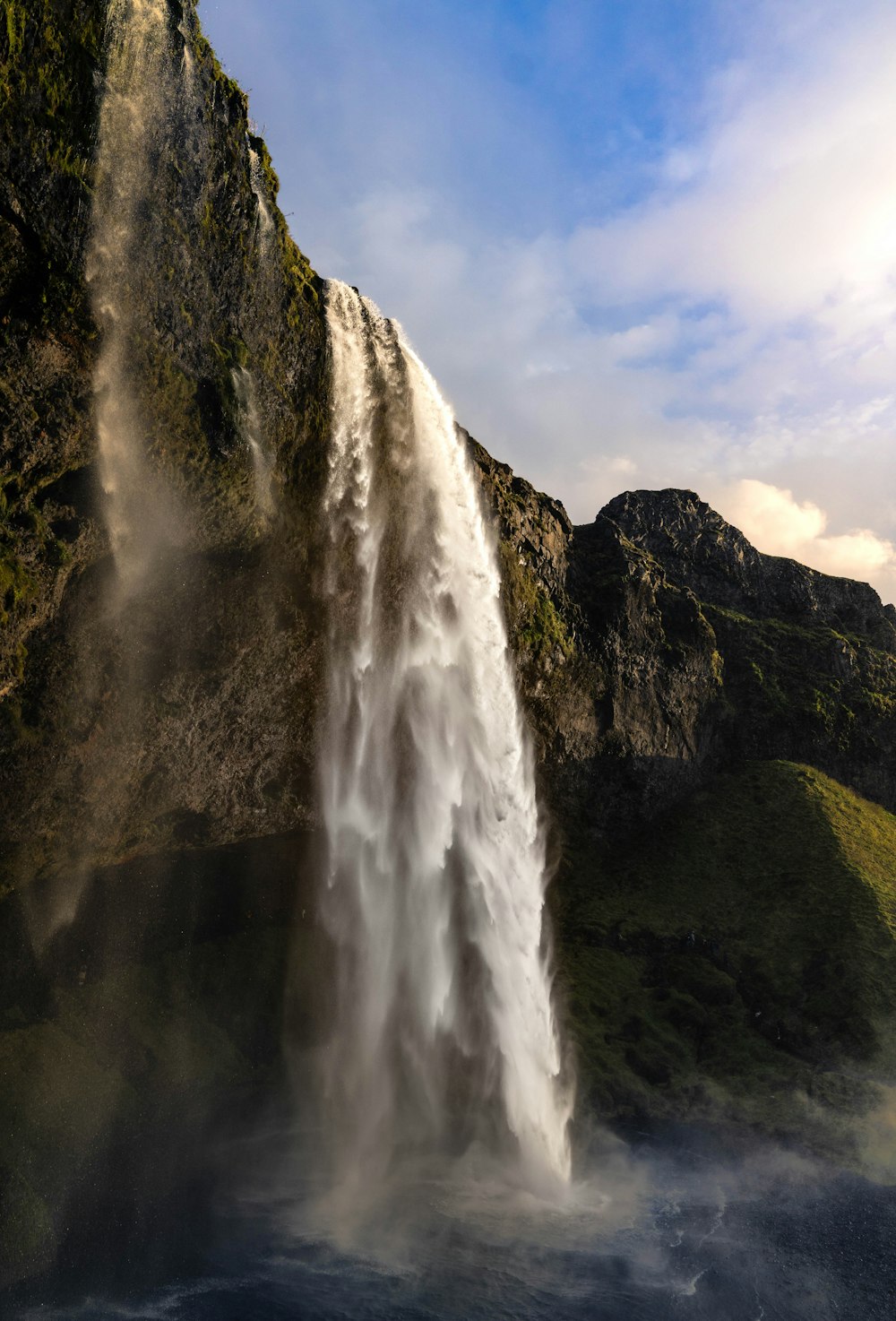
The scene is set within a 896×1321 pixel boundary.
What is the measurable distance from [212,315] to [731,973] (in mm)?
39759

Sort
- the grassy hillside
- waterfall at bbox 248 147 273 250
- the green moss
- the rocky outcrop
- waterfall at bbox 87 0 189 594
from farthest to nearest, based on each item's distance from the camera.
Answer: the green moss → the grassy hillside → waterfall at bbox 248 147 273 250 → waterfall at bbox 87 0 189 594 → the rocky outcrop

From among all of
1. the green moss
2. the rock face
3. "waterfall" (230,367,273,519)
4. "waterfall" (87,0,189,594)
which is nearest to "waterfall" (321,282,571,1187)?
"waterfall" (230,367,273,519)

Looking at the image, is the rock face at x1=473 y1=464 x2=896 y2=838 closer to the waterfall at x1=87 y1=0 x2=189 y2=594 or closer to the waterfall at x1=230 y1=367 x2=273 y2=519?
the waterfall at x1=230 y1=367 x2=273 y2=519

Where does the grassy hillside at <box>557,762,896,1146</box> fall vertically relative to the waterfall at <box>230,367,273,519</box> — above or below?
below

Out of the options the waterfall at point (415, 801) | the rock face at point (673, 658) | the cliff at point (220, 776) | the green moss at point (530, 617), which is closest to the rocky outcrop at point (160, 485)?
the cliff at point (220, 776)

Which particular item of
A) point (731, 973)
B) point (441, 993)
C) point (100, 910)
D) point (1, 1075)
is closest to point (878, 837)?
point (731, 973)

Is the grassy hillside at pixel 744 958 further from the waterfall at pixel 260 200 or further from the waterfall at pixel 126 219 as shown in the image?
the waterfall at pixel 260 200

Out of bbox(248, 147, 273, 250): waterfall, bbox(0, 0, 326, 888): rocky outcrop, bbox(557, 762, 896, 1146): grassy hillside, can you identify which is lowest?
bbox(557, 762, 896, 1146): grassy hillside

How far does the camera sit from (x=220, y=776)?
3453 cm

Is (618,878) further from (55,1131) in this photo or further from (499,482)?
(55,1131)

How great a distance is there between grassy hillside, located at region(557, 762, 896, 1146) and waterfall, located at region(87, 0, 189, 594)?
32179 millimetres

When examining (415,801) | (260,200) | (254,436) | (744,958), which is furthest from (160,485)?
(744,958)

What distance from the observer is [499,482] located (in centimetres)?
4572

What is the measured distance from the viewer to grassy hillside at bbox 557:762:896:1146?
116 ft
